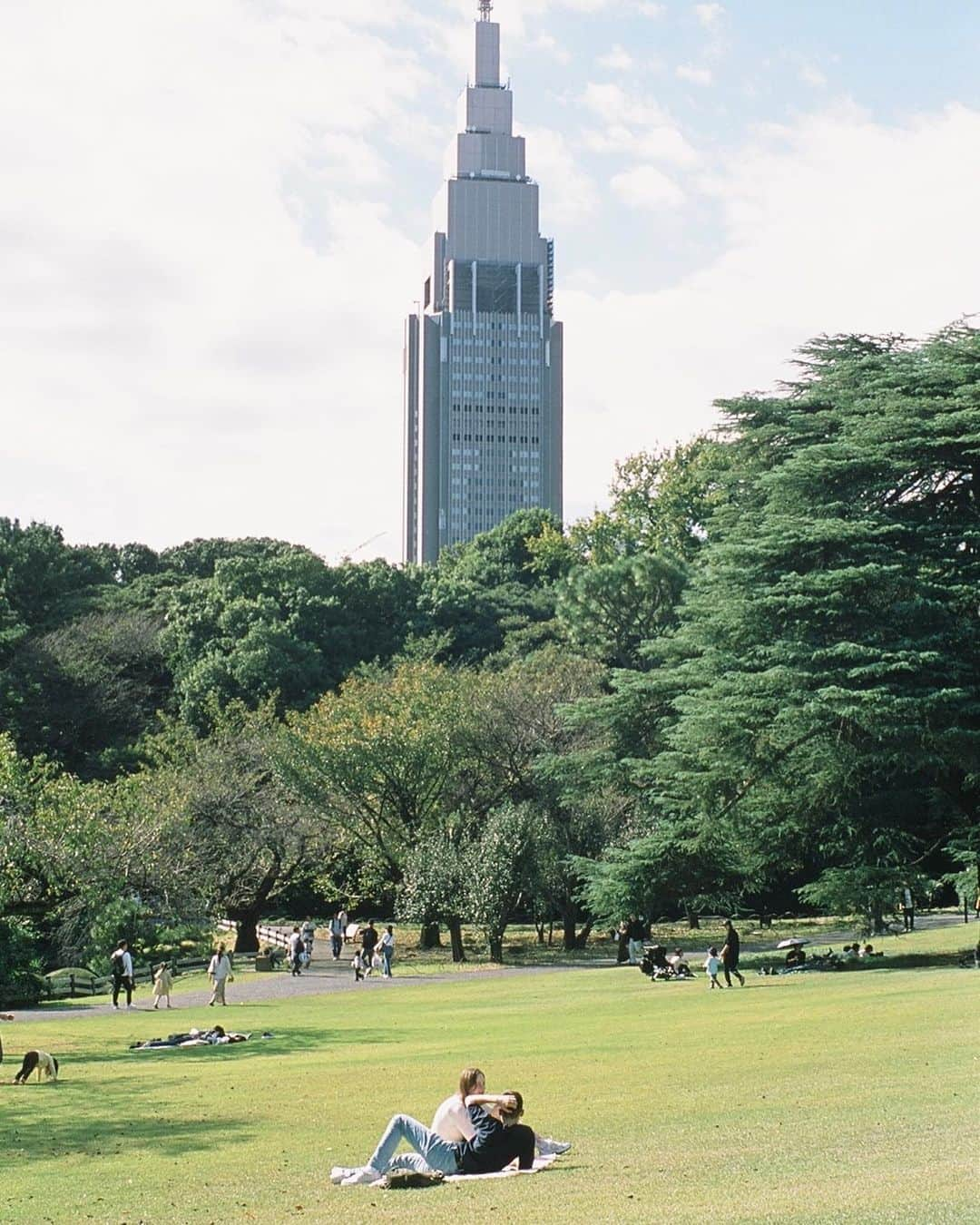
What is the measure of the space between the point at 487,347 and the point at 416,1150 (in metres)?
149

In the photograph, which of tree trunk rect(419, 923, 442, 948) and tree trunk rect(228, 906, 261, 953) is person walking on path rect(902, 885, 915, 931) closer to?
tree trunk rect(419, 923, 442, 948)

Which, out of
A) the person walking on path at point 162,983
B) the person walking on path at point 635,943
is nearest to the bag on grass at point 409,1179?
the person walking on path at point 162,983

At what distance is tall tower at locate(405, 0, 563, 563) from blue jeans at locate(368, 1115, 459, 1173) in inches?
5720

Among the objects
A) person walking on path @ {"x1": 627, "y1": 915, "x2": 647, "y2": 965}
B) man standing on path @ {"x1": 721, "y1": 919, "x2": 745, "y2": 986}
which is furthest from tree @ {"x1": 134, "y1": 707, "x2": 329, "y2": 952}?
man standing on path @ {"x1": 721, "y1": 919, "x2": 745, "y2": 986}

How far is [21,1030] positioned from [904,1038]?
51.2ft

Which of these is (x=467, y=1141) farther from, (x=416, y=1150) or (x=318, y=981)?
(x=318, y=981)

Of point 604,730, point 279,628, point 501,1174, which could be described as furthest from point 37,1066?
point 279,628

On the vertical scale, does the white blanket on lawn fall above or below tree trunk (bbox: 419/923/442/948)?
below

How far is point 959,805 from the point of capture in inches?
1303

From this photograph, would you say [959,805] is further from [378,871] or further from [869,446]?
[378,871]

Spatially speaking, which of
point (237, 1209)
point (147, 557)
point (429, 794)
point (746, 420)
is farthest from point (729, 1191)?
point (147, 557)

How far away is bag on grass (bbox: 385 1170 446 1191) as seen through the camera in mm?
11211

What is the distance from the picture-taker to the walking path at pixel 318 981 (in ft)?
101

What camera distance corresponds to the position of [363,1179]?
1130cm
